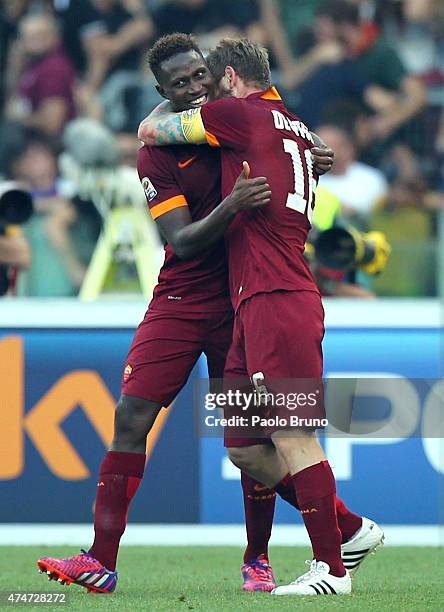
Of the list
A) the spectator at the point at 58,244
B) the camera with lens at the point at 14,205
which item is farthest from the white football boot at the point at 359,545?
the spectator at the point at 58,244

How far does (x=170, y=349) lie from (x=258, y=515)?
775mm

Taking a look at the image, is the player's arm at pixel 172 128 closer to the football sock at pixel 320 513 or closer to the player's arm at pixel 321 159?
the player's arm at pixel 321 159

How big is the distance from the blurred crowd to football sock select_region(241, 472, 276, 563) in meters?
4.13

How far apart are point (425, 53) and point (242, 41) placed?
21.0 feet

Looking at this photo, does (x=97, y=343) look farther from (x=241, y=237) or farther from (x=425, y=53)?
(x=425, y=53)

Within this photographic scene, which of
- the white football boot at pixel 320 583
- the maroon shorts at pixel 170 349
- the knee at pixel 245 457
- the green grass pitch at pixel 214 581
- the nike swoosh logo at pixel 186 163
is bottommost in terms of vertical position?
the green grass pitch at pixel 214 581

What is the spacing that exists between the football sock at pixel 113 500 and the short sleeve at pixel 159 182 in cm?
93

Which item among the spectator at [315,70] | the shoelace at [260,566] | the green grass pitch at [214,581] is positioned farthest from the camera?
the spectator at [315,70]

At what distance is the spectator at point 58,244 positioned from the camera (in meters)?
8.34

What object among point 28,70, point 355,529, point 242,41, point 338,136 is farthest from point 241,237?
point 28,70

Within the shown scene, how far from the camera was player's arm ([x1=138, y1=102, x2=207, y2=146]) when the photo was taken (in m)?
4.78

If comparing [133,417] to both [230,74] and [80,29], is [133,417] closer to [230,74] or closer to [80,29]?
[230,74]

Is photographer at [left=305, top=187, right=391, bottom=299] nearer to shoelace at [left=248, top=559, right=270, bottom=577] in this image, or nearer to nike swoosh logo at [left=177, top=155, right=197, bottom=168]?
nike swoosh logo at [left=177, top=155, right=197, bottom=168]

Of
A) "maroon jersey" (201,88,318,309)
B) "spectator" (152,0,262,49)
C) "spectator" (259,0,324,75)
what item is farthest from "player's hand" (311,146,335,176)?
"spectator" (152,0,262,49)
